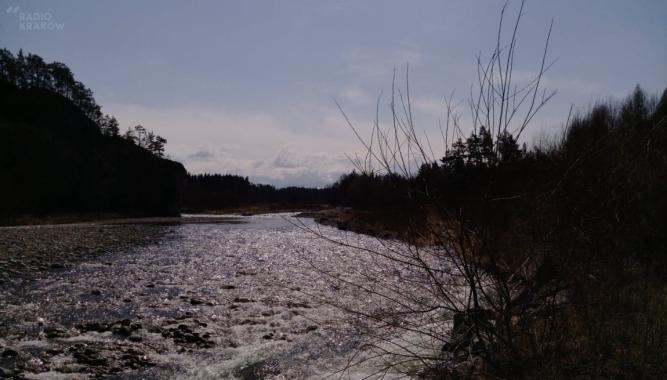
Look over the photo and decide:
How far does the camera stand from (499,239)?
4.36m

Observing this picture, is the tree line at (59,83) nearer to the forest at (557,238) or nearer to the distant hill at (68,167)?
the distant hill at (68,167)

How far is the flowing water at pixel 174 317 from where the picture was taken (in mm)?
6309

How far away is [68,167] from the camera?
4978 centimetres

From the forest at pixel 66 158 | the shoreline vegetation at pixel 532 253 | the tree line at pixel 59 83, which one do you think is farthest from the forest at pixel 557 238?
the tree line at pixel 59 83

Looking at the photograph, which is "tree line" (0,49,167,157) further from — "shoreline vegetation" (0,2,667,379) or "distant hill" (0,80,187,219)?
"shoreline vegetation" (0,2,667,379)

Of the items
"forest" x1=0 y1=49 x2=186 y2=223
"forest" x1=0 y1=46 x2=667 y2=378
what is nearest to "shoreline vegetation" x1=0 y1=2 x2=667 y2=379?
"forest" x1=0 y1=46 x2=667 y2=378

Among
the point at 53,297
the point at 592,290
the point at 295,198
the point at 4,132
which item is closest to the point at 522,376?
the point at 592,290

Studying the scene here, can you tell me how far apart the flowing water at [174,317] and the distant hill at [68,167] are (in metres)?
30.9

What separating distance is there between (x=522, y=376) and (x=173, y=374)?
4.90 metres

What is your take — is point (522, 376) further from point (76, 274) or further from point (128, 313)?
point (76, 274)

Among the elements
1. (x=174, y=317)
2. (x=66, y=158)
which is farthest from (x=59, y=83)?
(x=174, y=317)

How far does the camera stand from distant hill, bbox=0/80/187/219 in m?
42.7

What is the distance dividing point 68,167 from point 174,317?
5054 cm

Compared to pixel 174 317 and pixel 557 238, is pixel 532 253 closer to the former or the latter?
pixel 557 238
